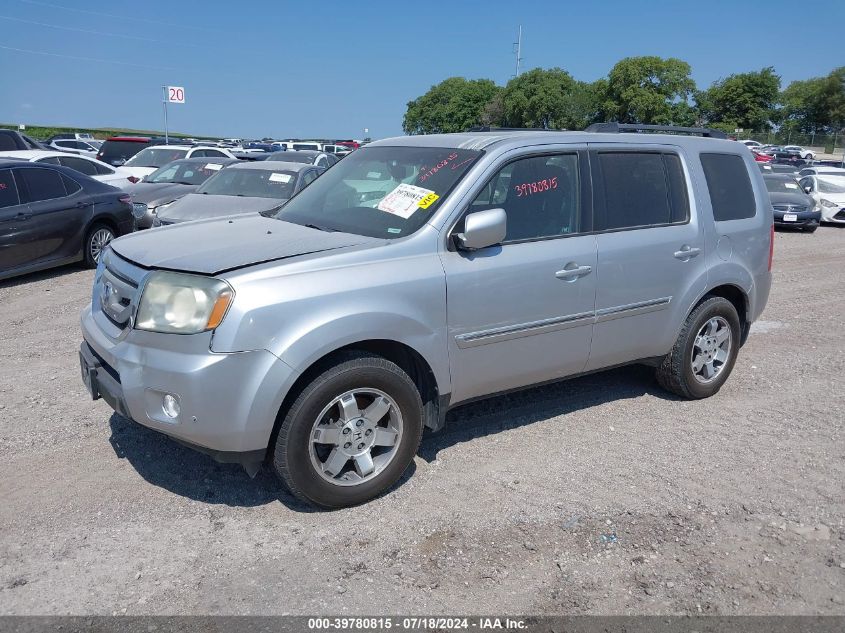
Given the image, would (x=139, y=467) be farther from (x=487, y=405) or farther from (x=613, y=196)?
(x=613, y=196)

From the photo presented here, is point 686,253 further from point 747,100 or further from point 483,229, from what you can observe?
point 747,100

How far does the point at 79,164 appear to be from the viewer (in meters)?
13.7

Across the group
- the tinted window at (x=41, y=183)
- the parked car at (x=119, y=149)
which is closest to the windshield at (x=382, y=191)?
the tinted window at (x=41, y=183)

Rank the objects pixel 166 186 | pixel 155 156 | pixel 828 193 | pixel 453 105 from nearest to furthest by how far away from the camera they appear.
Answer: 1. pixel 166 186
2. pixel 155 156
3. pixel 828 193
4. pixel 453 105

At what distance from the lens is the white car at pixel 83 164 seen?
12919 mm

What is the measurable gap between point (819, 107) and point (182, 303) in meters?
93.2


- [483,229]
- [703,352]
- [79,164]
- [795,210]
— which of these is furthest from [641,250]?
[795,210]

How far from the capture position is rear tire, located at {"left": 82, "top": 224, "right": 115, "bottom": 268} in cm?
981

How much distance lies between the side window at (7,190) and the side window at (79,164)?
4769 mm

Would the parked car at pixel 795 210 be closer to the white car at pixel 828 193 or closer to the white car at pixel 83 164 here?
the white car at pixel 828 193

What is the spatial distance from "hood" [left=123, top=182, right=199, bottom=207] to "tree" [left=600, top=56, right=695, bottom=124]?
65.5 meters

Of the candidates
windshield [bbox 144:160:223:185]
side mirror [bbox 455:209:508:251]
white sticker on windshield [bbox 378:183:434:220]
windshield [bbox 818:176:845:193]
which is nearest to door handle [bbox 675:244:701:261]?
side mirror [bbox 455:209:508:251]

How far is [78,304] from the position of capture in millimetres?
8008

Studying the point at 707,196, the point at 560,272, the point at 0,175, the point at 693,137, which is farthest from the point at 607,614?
the point at 0,175
